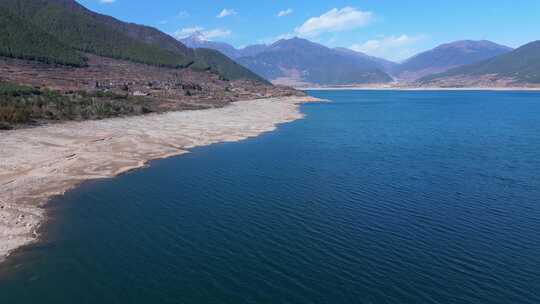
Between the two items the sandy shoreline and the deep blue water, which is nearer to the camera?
the deep blue water

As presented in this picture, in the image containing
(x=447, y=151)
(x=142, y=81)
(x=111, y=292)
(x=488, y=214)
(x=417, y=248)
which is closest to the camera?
(x=111, y=292)

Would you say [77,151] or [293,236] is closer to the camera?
[293,236]

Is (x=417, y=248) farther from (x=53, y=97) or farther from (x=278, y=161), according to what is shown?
(x=53, y=97)

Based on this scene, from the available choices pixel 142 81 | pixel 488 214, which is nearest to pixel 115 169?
pixel 488 214

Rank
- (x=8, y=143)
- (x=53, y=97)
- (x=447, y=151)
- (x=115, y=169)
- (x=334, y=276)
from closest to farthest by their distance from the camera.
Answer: (x=334, y=276) < (x=115, y=169) < (x=8, y=143) < (x=447, y=151) < (x=53, y=97)

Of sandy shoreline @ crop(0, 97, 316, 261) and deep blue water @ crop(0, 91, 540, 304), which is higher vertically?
sandy shoreline @ crop(0, 97, 316, 261)
